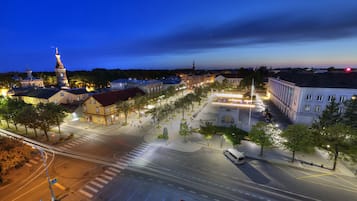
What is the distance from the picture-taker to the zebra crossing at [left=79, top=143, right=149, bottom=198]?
1939 cm

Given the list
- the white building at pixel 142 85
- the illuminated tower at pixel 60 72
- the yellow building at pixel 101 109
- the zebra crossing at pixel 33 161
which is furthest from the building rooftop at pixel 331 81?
the illuminated tower at pixel 60 72

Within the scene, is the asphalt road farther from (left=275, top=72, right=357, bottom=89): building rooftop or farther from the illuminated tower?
the illuminated tower

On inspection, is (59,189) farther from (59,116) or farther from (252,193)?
(252,193)

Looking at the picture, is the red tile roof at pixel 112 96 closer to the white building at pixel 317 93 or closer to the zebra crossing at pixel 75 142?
the zebra crossing at pixel 75 142

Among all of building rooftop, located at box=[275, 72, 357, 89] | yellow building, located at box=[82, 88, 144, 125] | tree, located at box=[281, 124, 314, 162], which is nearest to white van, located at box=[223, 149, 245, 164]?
tree, located at box=[281, 124, 314, 162]

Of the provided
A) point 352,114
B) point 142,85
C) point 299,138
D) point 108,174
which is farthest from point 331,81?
point 142,85

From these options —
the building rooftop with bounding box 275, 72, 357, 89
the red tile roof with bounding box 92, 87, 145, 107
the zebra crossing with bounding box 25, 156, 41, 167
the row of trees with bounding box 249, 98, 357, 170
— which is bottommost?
the zebra crossing with bounding box 25, 156, 41, 167

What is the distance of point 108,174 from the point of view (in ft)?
73.2

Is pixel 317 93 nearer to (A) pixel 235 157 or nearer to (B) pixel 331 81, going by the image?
(B) pixel 331 81

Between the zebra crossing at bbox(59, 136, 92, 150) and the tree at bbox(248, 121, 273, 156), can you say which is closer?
the tree at bbox(248, 121, 273, 156)

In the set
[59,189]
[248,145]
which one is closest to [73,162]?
[59,189]

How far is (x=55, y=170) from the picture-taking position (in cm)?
2338

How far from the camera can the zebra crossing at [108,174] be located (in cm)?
1939

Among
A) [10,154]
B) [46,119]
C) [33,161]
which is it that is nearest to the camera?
[10,154]
